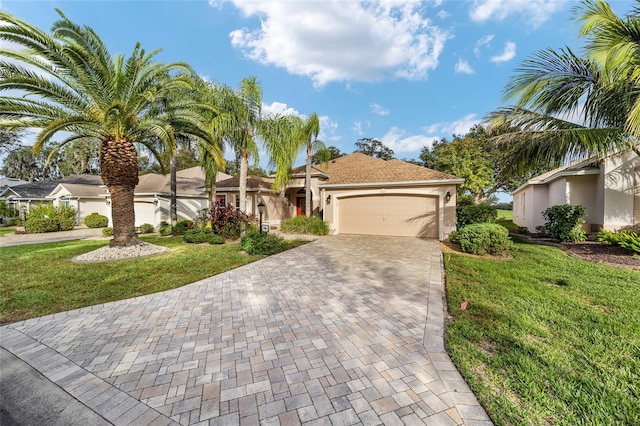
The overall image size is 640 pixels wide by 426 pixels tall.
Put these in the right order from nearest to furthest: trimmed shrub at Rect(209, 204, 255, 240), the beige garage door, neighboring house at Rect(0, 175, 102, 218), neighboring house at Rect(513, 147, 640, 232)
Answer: neighboring house at Rect(513, 147, 640, 232), trimmed shrub at Rect(209, 204, 255, 240), the beige garage door, neighboring house at Rect(0, 175, 102, 218)

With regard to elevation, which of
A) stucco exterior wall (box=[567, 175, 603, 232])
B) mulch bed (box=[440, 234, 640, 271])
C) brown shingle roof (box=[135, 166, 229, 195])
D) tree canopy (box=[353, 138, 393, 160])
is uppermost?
tree canopy (box=[353, 138, 393, 160])

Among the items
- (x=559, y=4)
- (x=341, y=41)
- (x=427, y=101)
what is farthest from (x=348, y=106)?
(x=559, y=4)

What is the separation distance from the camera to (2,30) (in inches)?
253

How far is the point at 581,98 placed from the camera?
750 centimetres

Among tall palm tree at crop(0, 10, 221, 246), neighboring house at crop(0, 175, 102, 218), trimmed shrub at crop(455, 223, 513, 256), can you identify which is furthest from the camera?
neighboring house at crop(0, 175, 102, 218)

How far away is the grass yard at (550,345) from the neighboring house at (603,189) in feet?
21.9

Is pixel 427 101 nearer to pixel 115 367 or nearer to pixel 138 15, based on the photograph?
pixel 138 15

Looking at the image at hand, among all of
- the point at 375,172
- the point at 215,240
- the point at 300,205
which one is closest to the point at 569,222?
the point at 375,172

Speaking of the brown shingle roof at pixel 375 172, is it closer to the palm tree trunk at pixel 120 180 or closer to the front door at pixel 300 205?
the front door at pixel 300 205

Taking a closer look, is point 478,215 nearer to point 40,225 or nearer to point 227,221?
point 227,221

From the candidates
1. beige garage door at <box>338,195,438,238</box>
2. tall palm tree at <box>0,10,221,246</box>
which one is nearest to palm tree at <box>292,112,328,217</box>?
beige garage door at <box>338,195,438,238</box>

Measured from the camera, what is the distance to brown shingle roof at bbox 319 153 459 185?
1313 centimetres

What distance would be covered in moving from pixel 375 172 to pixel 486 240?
774 cm

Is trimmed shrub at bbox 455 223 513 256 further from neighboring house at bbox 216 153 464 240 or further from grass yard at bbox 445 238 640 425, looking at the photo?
neighboring house at bbox 216 153 464 240
